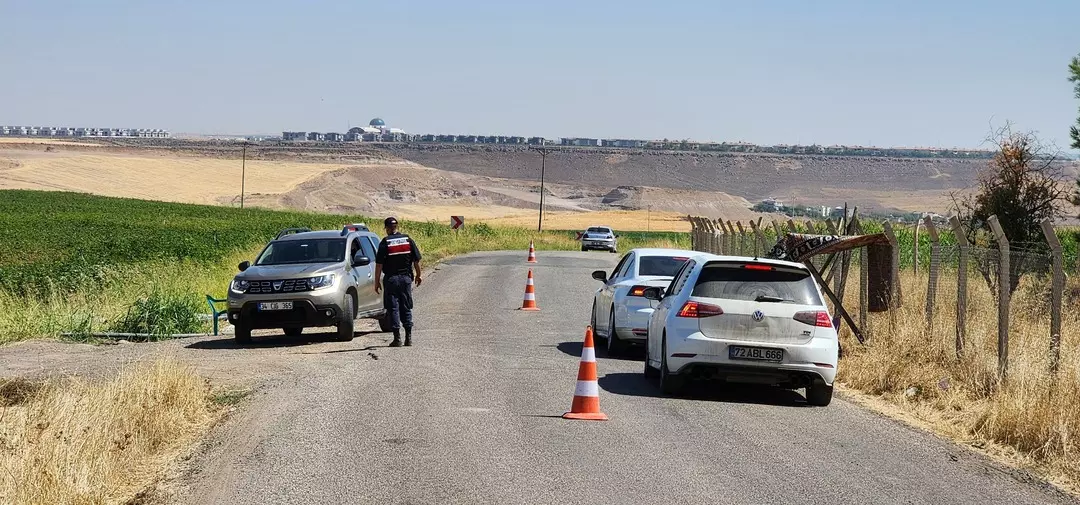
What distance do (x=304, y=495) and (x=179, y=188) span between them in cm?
14532

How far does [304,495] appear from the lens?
27.8ft

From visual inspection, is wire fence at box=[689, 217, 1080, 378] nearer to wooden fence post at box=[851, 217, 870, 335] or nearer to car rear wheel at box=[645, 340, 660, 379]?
wooden fence post at box=[851, 217, 870, 335]

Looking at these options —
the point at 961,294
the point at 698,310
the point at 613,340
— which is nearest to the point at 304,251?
the point at 613,340

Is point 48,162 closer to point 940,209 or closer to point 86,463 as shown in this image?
point 940,209

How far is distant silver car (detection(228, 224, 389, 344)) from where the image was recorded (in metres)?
19.1

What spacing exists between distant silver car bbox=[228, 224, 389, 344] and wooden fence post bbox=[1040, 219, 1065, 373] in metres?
9.91

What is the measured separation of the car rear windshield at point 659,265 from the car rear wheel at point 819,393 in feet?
16.3

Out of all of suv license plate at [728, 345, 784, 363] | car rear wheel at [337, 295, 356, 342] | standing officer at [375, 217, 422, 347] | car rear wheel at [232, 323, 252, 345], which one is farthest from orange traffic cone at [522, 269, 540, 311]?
suv license plate at [728, 345, 784, 363]

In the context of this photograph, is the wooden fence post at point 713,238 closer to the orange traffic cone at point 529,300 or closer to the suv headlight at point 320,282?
the orange traffic cone at point 529,300

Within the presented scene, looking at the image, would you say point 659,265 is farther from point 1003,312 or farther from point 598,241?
point 598,241

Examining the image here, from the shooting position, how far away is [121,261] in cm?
3512

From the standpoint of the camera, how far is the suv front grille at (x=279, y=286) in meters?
19.3

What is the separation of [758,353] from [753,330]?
23cm

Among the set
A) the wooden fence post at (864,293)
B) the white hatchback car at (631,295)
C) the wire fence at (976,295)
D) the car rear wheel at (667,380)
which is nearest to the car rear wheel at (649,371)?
the car rear wheel at (667,380)
